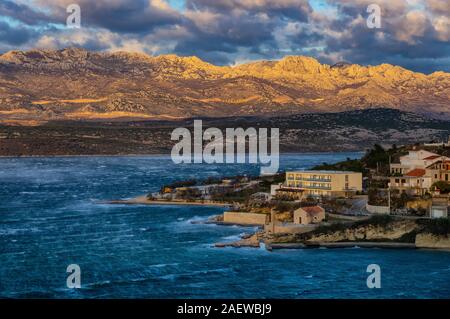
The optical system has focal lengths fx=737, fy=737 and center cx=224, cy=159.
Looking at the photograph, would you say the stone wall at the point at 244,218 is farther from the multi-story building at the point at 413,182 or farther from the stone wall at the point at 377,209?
the multi-story building at the point at 413,182

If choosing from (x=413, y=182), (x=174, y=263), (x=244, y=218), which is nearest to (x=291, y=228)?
(x=244, y=218)

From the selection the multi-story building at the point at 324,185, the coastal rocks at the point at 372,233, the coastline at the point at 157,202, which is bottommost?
the coastal rocks at the point at 372,233

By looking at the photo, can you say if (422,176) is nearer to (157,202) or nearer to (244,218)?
(244,218)

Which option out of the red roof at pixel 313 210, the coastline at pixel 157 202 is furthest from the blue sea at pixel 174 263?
the coastline at pixel 157 202

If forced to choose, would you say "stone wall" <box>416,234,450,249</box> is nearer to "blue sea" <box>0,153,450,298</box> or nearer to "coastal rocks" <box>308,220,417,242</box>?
"blue sea" <box>0,153,450,298</box>

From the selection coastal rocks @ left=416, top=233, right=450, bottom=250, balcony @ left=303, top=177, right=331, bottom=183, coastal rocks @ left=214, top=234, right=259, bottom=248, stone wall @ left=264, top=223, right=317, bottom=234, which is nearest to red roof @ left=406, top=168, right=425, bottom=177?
balcony @ left=303, top=177, right=331, bottom=183

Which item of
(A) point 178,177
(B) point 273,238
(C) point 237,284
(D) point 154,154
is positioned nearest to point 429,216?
(B) point 273,238
